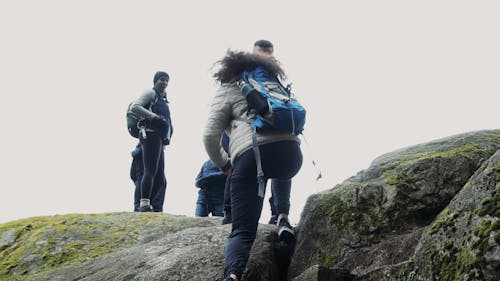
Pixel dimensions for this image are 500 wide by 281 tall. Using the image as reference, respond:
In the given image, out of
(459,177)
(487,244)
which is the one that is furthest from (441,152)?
(487,244)

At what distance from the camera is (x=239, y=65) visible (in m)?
5.70

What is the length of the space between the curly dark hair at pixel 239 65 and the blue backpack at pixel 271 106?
126 millimetres

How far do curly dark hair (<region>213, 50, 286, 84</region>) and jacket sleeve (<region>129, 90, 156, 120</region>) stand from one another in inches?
160

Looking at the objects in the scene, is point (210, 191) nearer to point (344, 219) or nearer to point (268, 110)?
point (344, 219)

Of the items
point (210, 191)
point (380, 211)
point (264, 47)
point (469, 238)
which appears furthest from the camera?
point (210, 191)

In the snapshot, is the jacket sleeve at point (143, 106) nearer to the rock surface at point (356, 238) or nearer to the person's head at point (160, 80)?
the person's head at point (160, 80)

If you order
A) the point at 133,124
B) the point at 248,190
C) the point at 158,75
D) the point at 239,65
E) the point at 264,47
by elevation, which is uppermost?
the point at 158,75

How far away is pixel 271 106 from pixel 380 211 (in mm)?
1623

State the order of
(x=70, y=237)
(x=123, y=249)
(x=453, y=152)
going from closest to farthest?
(x=453, y=152) < (x=123, y=249) < (x=70, y=237)

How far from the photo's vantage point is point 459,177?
5.56 m

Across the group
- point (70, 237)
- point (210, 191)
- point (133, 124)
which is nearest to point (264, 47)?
point (70, 237)

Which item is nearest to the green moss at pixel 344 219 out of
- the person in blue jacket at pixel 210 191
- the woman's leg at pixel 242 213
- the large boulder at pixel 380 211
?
the large boulder at pixel 380 211

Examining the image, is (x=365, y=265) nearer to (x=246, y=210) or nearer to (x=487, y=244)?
(x=246, y=210)

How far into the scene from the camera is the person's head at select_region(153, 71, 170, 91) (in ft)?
33.8
